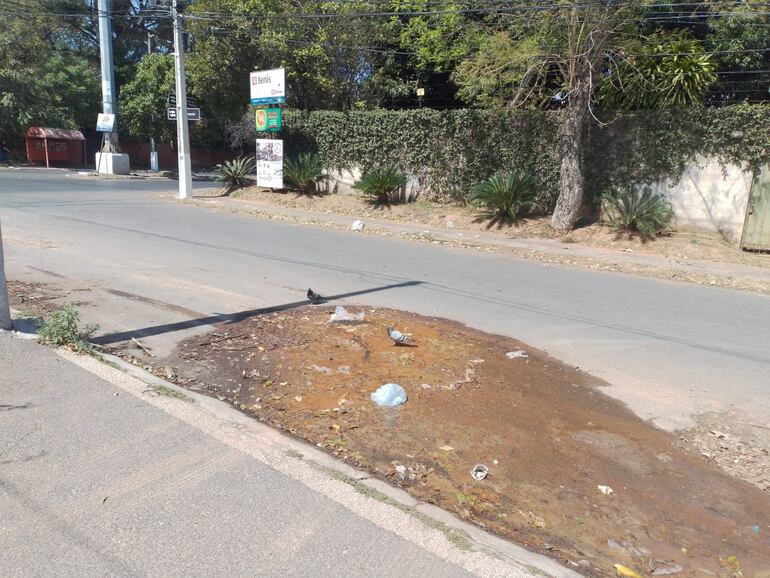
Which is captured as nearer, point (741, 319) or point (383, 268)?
point (741, 319)

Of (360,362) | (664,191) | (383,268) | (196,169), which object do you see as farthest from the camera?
(196,169)

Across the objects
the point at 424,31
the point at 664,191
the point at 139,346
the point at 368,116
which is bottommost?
the point at 139,346

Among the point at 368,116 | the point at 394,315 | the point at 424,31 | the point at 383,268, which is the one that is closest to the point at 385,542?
the point at 394,315

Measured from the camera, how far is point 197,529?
10.0ft

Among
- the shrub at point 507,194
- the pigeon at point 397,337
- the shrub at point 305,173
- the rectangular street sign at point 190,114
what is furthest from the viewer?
the shrub at point 305,173

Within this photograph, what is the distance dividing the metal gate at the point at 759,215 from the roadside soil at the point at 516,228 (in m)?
0.32

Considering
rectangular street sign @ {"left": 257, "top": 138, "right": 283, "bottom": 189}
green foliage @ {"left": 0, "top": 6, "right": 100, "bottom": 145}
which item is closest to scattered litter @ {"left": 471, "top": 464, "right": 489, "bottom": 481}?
rectangular street sign @ {"left": 257, "top": 138, "right": 283, "bottom": 189}

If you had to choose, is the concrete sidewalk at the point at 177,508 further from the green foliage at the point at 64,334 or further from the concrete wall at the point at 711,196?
the concrete wall at the point at 711,196

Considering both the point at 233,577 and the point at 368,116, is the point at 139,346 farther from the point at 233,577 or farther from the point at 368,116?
the point at 368,116

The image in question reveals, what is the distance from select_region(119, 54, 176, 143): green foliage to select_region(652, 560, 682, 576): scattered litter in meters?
35.2

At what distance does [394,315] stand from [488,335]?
3.63 ft

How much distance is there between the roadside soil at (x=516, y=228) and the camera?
13203 millimetres

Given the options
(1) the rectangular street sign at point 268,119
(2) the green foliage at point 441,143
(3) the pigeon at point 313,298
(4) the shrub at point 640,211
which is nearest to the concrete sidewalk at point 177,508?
(3) the pigeon at point 313,298

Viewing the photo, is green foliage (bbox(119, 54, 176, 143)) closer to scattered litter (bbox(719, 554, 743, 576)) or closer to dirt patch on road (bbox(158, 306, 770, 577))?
dirt patch on road (bbox(158, 306, 770, 577))
